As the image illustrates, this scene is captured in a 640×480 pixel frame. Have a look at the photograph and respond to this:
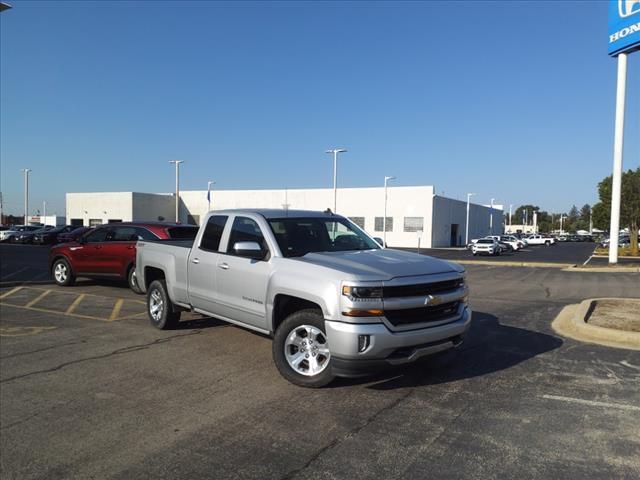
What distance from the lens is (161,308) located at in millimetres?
7969

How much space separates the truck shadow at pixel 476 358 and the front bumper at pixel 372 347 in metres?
0.34

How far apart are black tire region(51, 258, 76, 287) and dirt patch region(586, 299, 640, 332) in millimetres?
12216

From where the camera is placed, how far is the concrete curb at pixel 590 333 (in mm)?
7059

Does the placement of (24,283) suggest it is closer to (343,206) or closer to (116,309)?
(116,309)

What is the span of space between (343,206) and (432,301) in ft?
176

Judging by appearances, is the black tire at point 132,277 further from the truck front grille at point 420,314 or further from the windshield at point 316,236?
the truck front grille at point 420,314

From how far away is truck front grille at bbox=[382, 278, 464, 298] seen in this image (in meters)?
4.77

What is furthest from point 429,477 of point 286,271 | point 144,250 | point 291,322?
point 144,250

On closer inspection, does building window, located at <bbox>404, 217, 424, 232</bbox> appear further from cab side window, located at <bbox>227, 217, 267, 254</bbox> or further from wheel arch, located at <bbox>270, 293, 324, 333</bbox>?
wheel arch, located at <bbox>270, 293, 324, 333</bbox>

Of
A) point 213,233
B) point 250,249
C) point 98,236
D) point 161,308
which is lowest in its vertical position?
point 161,308

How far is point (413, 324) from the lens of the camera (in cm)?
491

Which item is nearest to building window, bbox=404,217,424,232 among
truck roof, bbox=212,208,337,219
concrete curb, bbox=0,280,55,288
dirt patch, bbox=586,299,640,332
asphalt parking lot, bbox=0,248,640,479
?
dirt patch, bbox=586,299,640,332

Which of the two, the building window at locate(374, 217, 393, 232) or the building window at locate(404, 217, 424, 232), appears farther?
the building window at locate(374, 217, 393, 232)

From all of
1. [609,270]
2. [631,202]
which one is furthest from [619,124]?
[631,202]
